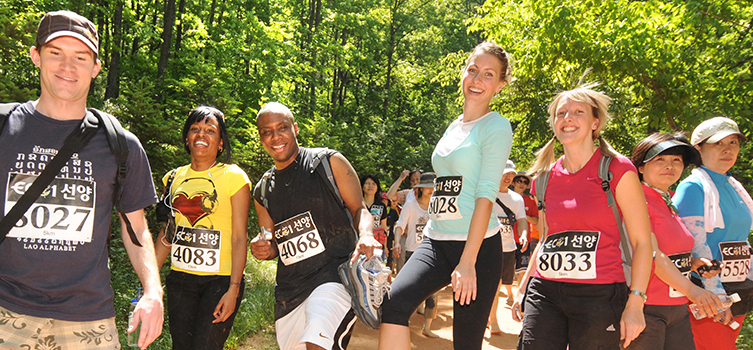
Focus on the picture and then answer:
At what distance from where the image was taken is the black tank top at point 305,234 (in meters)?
3.69

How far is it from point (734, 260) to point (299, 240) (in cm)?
354

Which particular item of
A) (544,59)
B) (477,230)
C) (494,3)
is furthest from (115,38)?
(477,230)

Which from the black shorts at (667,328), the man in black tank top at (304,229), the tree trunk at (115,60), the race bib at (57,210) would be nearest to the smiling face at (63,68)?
the race bib at (57,210)

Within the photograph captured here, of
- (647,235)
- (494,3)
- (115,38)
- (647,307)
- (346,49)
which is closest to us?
(647,235)

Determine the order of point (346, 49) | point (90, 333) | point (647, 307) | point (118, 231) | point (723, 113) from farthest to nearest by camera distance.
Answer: point (346, 49), point (118, 231), point (723, 113), point (647, 307), point (90, 333)

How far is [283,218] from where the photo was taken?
3.87 m

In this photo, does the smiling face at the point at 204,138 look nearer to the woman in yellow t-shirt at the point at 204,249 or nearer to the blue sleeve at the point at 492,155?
the woman in yellow t-shirt at the point at 204,249

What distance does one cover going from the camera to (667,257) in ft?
12.2

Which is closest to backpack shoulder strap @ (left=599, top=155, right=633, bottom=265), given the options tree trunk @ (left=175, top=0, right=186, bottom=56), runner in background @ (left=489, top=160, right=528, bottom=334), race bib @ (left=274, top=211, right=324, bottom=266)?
race bib @ (left=274, top=211, right=324, bottom=266)

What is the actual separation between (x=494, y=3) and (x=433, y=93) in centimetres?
1953

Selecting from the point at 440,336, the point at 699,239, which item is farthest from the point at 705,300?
the point at 440,336

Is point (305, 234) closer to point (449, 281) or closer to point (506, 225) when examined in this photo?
point (449, 281)

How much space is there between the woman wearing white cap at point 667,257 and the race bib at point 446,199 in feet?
4.78

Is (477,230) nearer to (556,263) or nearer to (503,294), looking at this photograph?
(556,263)
